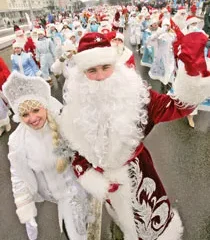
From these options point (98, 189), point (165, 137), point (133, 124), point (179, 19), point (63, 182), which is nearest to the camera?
point (133, 124)

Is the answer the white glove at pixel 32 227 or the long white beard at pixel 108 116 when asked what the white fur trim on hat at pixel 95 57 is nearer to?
the long white beard at pixel 108 116

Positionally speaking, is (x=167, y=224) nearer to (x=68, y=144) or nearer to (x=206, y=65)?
(x=68, y=144)

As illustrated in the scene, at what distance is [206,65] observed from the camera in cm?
164

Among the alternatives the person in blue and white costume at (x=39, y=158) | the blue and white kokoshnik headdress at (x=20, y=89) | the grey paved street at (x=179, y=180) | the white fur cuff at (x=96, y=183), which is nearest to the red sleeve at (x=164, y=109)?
the white fur cuff at (x=96, y=183)

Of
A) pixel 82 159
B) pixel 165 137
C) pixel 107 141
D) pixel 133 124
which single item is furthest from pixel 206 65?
pixel 165 137

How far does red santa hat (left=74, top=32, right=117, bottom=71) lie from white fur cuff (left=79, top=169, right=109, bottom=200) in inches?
32.8

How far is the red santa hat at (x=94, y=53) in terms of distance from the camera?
69.6 inches

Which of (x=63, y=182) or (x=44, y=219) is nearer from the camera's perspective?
(x=63, y=182)

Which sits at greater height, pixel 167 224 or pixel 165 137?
pixel 167 224

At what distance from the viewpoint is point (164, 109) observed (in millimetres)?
1849

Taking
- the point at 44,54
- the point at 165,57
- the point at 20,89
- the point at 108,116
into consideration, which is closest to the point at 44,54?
the point at 44,54

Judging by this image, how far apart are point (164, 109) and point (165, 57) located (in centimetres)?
553

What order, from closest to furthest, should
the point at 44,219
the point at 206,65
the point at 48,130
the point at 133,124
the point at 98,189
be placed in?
1. the point at 206,65
2. the point at 133,124
3. the point at 98,189
4. the point at 48,130
5. the point at 44,219

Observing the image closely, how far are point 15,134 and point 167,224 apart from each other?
161cm
